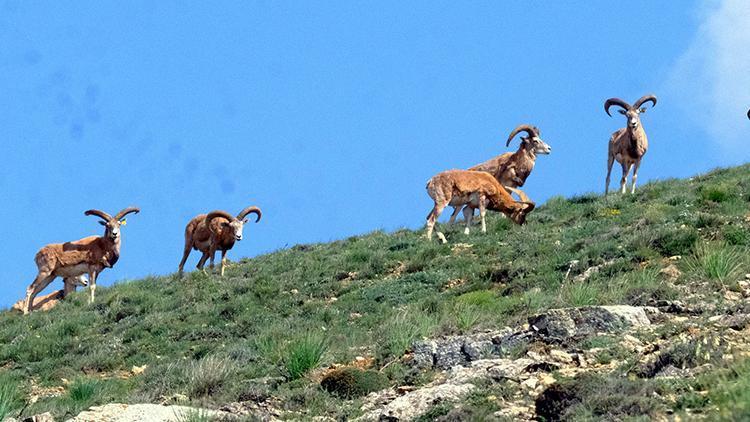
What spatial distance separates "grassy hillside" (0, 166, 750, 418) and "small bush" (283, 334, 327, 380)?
2 cm

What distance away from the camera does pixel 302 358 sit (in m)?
14.3

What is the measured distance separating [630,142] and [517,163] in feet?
10.0

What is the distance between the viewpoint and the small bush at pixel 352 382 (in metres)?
13.1

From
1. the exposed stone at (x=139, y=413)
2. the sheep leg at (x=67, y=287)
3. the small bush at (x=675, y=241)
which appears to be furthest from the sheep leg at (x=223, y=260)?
the exposed stone at (x=139, y=413)

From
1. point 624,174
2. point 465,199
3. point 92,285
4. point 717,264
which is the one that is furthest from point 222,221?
point 717,264

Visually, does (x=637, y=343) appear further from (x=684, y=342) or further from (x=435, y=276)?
(x=435, y=276)

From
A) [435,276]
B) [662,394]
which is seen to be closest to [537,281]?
[435,276]

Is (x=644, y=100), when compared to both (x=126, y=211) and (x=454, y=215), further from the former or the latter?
(x=126, y=211)

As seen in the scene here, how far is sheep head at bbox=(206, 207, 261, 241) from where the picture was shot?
93.4ft

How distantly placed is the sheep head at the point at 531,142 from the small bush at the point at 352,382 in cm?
1779

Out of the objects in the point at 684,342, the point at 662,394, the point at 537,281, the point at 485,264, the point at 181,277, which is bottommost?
the point at 662,394

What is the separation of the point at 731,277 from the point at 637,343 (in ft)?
11.4

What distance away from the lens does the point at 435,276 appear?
21531mm

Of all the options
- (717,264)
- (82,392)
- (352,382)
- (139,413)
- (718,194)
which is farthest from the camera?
(718,194)
